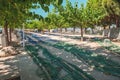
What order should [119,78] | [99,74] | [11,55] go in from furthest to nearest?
[11,55] < [99,74] < [119,78]

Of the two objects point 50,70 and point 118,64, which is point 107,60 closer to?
point 118,64

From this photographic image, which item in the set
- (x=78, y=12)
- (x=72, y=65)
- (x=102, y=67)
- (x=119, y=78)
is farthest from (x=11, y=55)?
(x=78, y=12)

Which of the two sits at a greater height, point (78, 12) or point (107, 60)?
point (78, 12)

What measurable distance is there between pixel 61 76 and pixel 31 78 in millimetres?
1749

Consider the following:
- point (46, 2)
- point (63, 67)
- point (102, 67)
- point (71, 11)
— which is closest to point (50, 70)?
point (63, 67)

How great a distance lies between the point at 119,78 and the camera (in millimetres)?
13664

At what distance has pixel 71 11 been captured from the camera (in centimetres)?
3772

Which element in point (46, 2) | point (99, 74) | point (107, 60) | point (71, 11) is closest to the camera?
point (46, 2)

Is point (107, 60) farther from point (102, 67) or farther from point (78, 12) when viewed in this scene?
point (78, 12)

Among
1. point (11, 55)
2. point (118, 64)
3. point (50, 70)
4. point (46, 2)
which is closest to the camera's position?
point (46, 2)

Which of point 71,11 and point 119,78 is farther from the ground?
point 71,11

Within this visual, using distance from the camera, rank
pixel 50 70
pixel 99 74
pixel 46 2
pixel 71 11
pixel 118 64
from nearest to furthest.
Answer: pixel 46 2 → pixel 99 74 → pixel 50 70 → pixel 118 64 → pixel 71 11

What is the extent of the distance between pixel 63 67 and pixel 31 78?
362 centimetres

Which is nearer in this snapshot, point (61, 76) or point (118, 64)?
point (61, 76)
